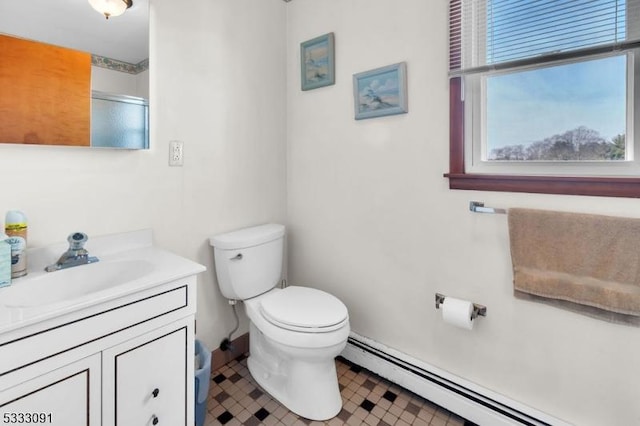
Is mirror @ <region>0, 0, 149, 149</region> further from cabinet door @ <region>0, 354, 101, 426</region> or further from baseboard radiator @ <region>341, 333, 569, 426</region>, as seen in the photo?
baseboard radiator @ <region>341, 333, 569, 426</region>

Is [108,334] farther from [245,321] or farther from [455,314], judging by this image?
[455,314]

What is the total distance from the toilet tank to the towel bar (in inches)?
39.8

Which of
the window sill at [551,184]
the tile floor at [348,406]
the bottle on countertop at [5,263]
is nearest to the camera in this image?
the bottle on countertop at [5,263]

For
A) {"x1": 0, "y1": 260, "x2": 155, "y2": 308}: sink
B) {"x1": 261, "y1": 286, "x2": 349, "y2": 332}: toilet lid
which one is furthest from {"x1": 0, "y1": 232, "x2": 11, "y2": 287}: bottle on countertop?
{"x1": 261, "y1": 286, "x2": 349, "y2": 332}: toilet lid

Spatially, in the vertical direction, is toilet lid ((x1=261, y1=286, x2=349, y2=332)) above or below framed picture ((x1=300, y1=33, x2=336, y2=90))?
below

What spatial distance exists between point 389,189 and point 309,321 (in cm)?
77

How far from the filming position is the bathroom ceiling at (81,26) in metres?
1.16

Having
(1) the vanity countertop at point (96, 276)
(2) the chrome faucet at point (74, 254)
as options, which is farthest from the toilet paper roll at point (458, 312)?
(2) the chrome faucet at point (74, 254)

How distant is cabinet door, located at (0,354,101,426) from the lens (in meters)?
0.84

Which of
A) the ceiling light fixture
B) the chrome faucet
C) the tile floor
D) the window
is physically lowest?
the tile floor

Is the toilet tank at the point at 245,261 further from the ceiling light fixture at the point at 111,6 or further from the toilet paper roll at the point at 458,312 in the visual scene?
the ceiling light fixture at the point at 111,6

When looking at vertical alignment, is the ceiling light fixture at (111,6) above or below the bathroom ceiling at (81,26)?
above

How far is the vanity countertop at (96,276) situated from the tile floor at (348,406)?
2.60 ft

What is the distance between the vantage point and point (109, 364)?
101 cm
